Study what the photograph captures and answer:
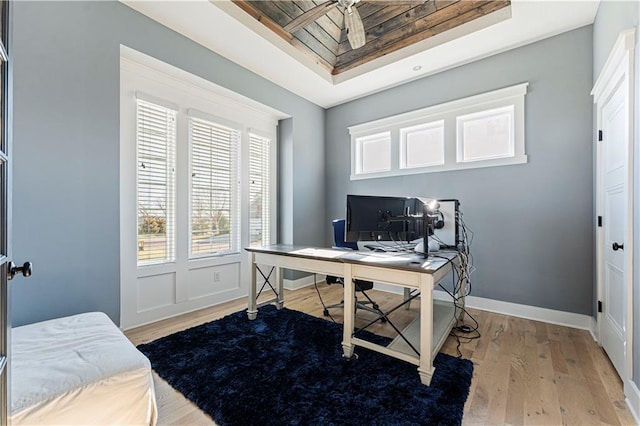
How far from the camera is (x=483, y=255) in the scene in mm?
3131

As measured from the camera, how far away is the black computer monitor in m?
2.13

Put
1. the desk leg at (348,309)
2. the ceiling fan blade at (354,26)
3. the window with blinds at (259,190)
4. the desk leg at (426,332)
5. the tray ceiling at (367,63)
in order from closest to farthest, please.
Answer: the desk leg at (426,332) → the desk leg at (348,309) → the ceiling fan blade at (354,26) → the tray ceiling at (367,63) → the window with blinds at (259,190)

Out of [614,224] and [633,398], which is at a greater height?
[614,224]

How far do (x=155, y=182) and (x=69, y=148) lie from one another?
0.79 metres

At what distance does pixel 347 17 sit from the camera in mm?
2303

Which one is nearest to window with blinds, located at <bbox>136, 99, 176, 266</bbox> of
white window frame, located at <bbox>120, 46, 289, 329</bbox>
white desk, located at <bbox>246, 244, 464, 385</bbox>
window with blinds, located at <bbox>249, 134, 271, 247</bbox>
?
white window frame, located at <bbox>120, 46, 289, 329</bbox>

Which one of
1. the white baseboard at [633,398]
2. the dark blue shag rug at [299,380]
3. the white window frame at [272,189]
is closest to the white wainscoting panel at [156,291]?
the dark blue shag rug at [299,380]

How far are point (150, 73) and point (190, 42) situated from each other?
0.53 metres

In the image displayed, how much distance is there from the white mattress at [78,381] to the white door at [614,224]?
2.79 metres

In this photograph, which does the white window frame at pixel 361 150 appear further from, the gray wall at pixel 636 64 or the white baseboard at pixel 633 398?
the white baseboard at pixel 633 398

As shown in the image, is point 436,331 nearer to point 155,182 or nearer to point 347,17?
point 347,17

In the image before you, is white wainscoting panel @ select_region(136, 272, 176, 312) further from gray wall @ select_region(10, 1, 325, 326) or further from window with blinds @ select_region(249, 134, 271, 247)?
window with blinds @ select_region(249, 134, 271, 247)

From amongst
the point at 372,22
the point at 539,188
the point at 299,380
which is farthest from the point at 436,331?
the point at 372,22

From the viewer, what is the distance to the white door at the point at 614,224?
1799mm
